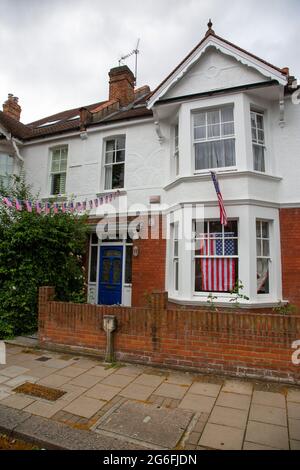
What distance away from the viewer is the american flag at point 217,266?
292 inches

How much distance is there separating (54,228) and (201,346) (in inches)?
183

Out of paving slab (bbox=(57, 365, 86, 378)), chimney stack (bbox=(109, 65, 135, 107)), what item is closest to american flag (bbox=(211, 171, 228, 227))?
paving slab (bbox=(57, 365, 86, 378))

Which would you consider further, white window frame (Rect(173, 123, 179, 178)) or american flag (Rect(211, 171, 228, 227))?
white window frame (Rect(173, 123, 179, 178))

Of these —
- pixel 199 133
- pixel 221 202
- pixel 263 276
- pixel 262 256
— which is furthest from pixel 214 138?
pixel 263 276

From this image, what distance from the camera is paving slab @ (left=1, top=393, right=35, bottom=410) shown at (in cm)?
397

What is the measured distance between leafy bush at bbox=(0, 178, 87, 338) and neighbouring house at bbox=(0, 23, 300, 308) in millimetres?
2230

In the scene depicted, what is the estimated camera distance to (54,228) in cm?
757

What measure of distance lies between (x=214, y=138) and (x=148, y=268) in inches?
164

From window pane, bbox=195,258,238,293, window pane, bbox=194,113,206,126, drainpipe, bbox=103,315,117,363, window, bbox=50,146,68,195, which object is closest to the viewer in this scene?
drainpipe, bbox=103,315,117,363

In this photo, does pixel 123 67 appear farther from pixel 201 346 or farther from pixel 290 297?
pixel 201 346

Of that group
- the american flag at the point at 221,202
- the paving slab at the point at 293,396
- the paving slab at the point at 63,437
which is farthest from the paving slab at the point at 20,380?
the american flag at the point at 221,202

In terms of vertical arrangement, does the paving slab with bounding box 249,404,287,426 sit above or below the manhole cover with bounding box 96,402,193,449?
above

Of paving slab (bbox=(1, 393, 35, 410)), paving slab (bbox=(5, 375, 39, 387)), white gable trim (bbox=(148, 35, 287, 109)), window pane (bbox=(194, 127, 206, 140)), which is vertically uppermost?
white gable trim (bbox=(148, 35, 287, 109))

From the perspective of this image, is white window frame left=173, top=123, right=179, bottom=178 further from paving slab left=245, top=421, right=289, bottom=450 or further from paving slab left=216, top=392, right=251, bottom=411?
paving slab left=245, top=421, right=289, bottom=450
